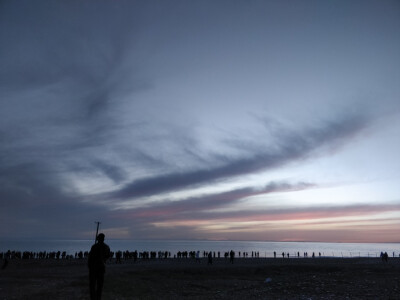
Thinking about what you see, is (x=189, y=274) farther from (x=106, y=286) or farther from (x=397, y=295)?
(x=397, y=295)

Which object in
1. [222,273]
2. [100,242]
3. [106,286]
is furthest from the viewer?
[222,273]

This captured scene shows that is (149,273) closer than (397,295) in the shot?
No

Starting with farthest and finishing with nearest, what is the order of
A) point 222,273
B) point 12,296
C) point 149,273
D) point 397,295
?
point 222,273 < point 149,273 < point 12,296 < point 397,295

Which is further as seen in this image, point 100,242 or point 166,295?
point 166,295

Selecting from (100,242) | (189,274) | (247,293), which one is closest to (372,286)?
(247,293)

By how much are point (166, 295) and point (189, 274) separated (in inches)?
575

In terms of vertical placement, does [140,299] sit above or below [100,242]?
below

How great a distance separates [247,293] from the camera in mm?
19875

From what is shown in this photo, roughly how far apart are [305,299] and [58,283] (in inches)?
702

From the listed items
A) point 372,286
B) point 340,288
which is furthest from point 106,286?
point 372,286

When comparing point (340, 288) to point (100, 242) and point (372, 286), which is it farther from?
point (100, 242)

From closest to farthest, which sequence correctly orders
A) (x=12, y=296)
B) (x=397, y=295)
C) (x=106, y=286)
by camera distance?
(x=397, y=295), (x=12, y=296), (x=106, y=286)

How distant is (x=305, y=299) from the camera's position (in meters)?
16.6

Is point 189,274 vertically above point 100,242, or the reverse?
point 100,242
